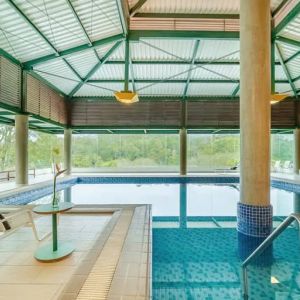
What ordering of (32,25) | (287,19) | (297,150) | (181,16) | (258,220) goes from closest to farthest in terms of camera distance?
(258,220)
(32,25)
(287,19)
(181,16)
(297,150)

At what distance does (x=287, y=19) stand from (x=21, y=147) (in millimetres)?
8768

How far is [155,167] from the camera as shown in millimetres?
15070

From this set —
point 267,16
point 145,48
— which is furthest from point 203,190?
point 267,16

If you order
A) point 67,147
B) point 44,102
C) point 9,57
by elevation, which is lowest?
point 67,147

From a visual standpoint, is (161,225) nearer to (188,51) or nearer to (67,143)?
(188,51)

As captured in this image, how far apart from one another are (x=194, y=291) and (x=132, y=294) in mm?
1111

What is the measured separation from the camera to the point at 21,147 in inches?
329

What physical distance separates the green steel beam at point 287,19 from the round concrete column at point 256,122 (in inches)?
118

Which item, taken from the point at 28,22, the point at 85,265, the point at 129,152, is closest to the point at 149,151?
the point at 129,152

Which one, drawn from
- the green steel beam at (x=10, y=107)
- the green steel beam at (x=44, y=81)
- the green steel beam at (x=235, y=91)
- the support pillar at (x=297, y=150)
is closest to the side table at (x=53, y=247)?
the green steel beam at (x=10, y=107)

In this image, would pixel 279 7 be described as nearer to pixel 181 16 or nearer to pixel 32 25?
pixel 181 16

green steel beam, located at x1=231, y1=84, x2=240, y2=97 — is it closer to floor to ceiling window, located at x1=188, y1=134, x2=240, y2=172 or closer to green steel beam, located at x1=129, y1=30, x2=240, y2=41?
floor to ceiling window, located at x1=188, y1=134, x2=240, y2=172


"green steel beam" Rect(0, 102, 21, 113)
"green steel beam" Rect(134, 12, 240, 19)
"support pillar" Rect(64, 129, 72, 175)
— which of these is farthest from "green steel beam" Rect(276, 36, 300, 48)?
"support pillar" Rect(64, 129, 72, 175)

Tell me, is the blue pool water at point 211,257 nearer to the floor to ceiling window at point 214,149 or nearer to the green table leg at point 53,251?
the green table leg at point 53,251
